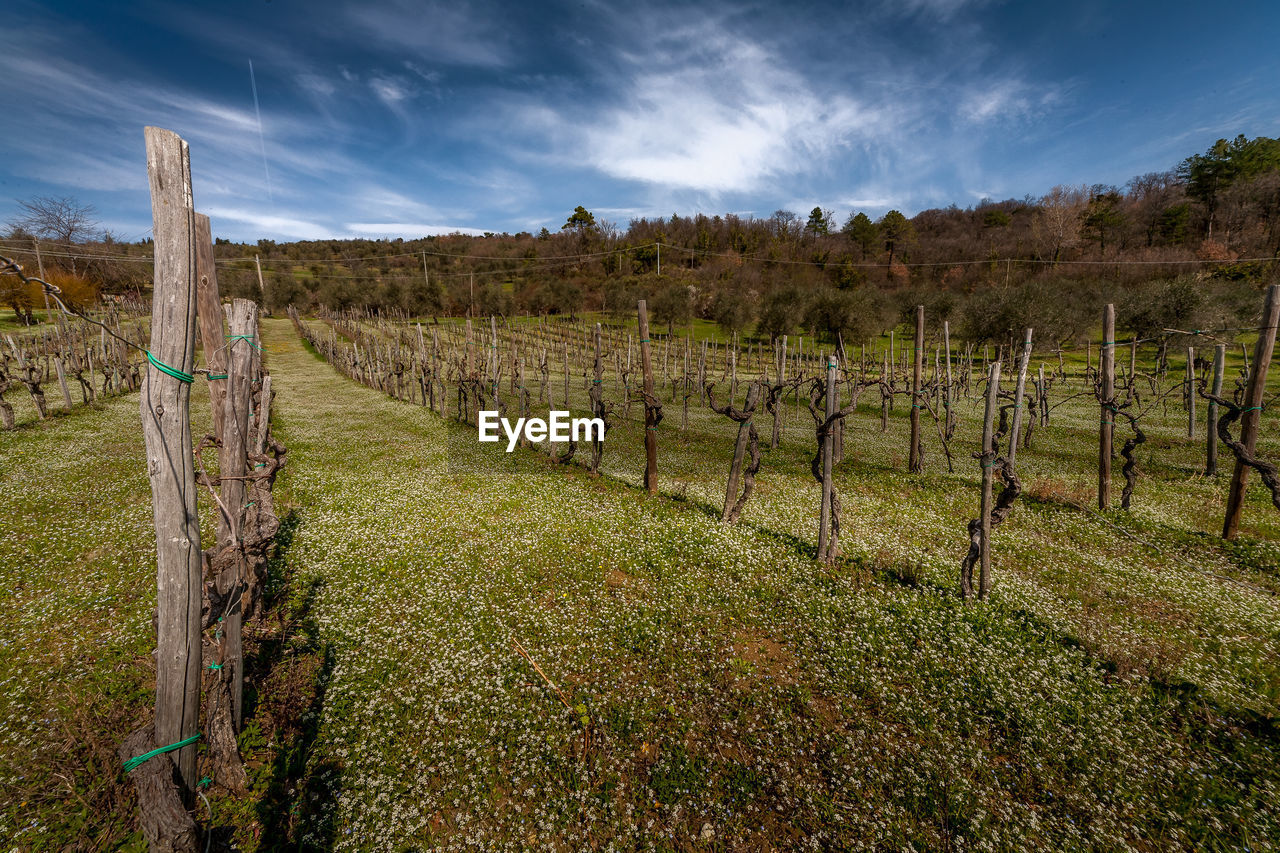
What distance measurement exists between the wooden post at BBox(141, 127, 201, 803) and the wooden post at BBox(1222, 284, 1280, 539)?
660 inches

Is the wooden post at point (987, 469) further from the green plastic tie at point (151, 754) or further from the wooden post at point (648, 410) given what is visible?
the green plastic tie at point (151, 754)

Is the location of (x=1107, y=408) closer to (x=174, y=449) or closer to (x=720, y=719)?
(x=720, y=719)

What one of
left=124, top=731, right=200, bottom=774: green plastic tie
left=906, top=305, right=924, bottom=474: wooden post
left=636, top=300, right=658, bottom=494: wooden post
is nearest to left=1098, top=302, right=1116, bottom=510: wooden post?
left=906, top=305, right=924, bottom=474: wooden post

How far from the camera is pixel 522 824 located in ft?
16.0

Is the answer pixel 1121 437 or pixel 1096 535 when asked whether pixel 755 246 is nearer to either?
pixel 1121 437

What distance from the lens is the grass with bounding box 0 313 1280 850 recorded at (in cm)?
495

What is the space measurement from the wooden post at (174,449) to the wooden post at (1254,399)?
1676 centimetres

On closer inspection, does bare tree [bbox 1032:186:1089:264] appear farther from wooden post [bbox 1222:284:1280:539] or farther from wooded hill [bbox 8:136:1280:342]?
wooden post [bbox 1222:284:1280:539]

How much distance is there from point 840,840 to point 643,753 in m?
2.19

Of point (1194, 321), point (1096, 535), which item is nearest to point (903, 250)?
point (1194, 321)

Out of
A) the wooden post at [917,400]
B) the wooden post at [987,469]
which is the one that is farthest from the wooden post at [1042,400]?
the wooden post at [987,469]

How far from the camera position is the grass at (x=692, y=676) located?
16.3ft

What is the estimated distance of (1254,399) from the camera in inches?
392

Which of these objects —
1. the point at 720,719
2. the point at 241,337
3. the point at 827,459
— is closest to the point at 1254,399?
the point at 827,459
